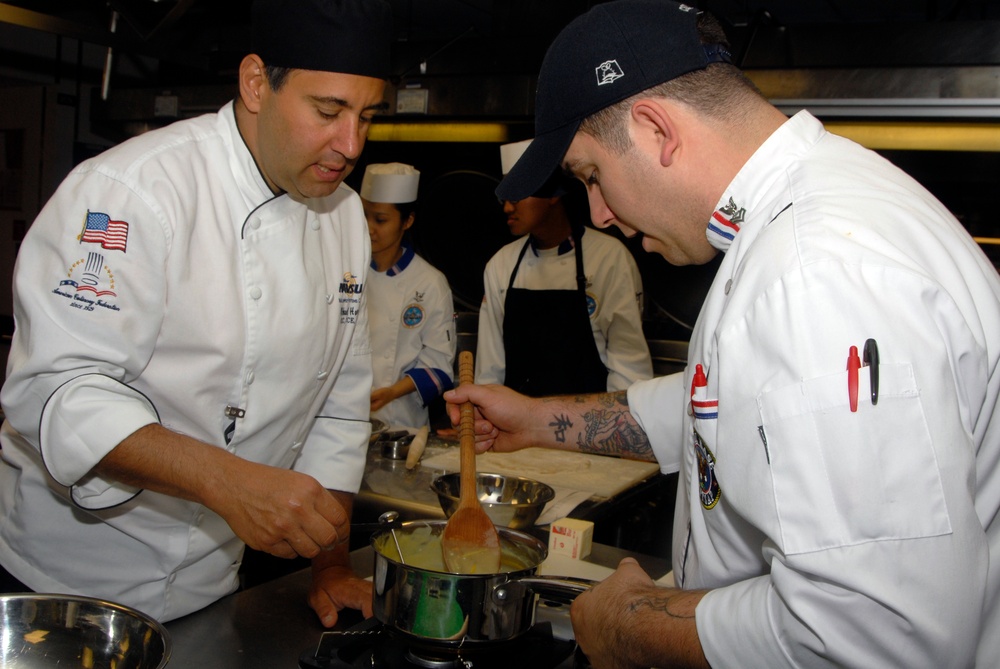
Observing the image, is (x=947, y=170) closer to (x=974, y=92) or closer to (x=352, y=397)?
(x=974, y=92)

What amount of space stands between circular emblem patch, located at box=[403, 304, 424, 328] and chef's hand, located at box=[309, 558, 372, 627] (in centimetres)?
221

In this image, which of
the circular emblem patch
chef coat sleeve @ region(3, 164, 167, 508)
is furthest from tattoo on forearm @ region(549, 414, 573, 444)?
the circular emblem patch

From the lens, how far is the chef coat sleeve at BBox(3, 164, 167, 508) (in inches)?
49.4

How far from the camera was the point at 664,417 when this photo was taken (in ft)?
5.50

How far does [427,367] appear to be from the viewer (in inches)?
145

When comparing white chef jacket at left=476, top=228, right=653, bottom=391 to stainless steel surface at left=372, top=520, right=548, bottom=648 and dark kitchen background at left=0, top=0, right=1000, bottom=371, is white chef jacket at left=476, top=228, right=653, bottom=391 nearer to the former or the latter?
dark kitchen background at left=0, top=0, right=1000, bottom=371

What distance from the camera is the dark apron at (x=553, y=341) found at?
3662mm

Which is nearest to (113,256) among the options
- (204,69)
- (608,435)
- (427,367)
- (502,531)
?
(502,531)

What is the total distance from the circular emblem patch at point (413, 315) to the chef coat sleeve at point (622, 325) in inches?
30.5

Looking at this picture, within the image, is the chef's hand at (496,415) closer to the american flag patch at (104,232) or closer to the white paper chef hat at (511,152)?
the american flag patch at (104,232)

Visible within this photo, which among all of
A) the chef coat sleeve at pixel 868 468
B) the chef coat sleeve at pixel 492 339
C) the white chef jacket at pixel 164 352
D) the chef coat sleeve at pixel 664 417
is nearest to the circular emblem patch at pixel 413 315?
the chef coat sleeve at pixel 492 339

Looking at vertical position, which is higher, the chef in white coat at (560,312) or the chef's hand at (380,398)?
the chef in white coat at (560,312)

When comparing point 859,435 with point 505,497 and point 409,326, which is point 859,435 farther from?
point 409,326

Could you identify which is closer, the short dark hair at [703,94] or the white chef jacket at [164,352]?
the short dark hair at [703,94]
